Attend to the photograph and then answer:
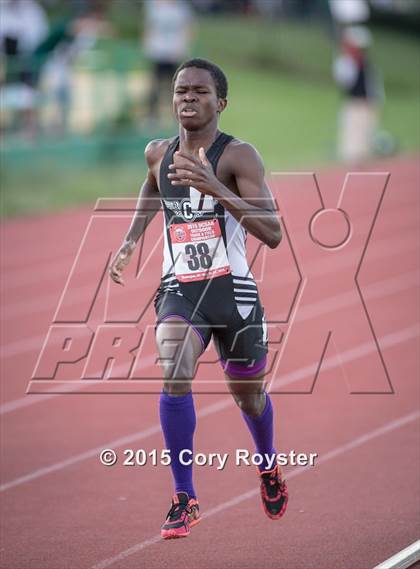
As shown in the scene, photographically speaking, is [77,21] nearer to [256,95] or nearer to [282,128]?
[282,128]

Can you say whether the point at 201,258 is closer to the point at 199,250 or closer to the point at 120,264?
the point at 199,250

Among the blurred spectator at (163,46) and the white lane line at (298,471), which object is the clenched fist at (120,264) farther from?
the blurred spectator at (163,46)

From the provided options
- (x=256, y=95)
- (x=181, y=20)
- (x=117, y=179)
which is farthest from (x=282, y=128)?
(x=117, y=179)

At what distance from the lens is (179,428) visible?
4504 mm

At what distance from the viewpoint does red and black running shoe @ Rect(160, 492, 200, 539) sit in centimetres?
441

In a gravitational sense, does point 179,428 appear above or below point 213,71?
below

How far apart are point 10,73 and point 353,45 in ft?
22.1

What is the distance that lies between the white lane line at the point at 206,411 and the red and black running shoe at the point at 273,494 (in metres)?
1.44

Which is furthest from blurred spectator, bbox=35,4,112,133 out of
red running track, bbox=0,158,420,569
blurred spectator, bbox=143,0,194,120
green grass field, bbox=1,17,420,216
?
red running track, bbox=0,158,420,569

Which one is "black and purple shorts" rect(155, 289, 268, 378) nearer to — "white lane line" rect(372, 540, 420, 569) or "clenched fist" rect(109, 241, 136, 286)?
"clenched fist" rect(109, 241, 136, 286)

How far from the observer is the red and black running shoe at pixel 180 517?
4410 millimetres

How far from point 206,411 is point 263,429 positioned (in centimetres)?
205

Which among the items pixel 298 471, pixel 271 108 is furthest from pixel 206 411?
pixel 271 108

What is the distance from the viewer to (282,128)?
969 inches
